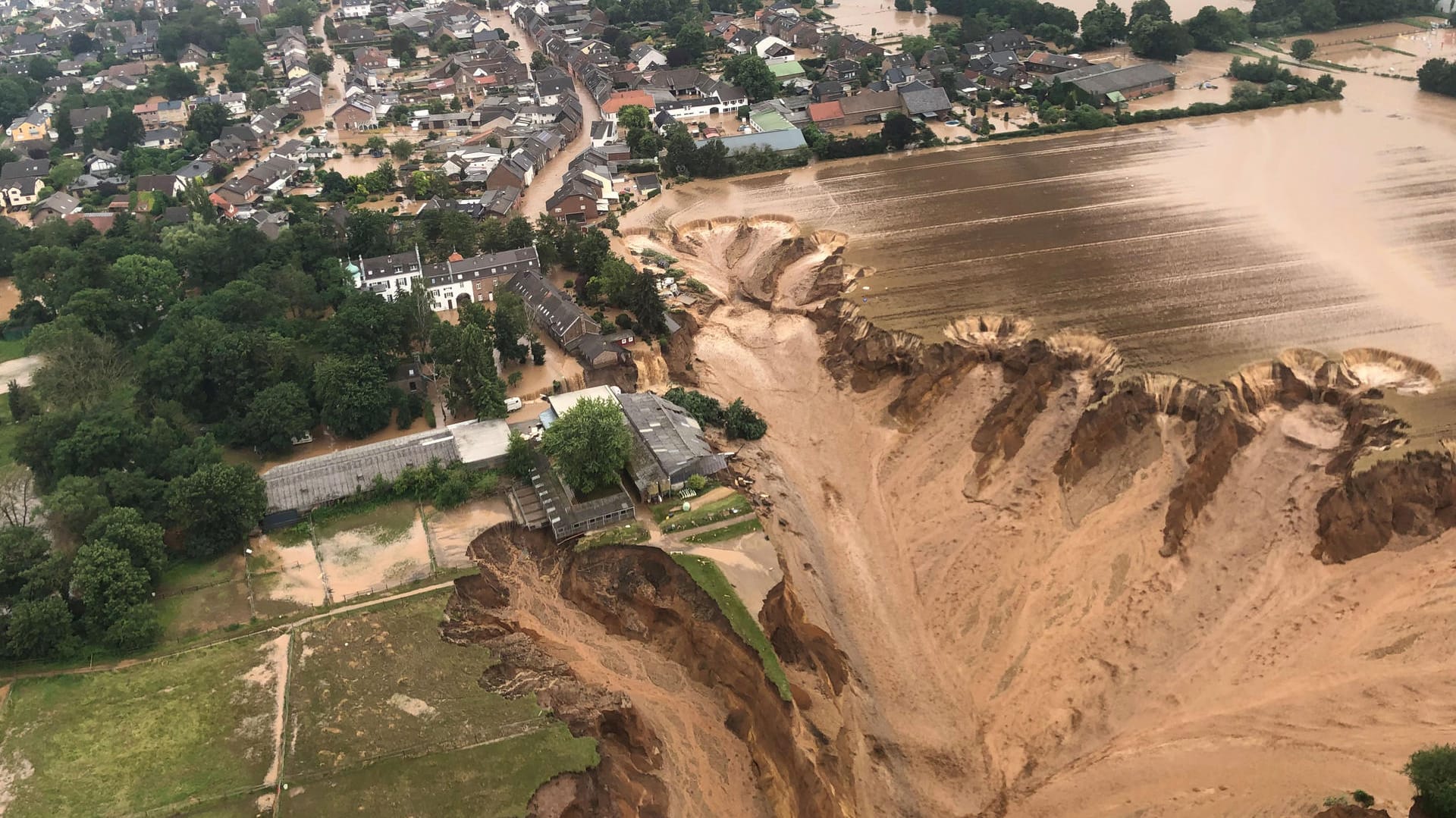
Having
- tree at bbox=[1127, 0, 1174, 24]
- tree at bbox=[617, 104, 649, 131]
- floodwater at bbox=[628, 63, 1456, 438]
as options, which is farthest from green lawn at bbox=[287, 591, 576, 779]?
tree at bbox=[1127, 0, 1174, 24]

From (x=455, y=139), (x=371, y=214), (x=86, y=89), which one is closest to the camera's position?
(x=371, y=214)

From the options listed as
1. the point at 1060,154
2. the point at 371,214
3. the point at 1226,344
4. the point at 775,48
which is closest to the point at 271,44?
the point at 775,48

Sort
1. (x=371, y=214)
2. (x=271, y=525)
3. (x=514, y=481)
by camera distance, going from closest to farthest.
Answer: (x=271, y=525) → (x=514, y=481) → (x=371, y=214)

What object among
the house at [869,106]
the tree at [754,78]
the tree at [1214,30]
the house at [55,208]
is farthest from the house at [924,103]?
the house at [55,208]

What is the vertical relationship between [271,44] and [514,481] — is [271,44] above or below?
above

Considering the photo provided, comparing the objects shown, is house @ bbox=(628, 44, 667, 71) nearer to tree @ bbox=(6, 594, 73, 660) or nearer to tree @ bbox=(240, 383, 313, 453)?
tree @ bbox=(240, 383, 313, 453)

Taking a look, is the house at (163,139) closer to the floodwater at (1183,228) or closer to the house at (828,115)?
the floodwater at (1183,228)

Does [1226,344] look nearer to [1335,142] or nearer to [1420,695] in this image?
[1420,695]
